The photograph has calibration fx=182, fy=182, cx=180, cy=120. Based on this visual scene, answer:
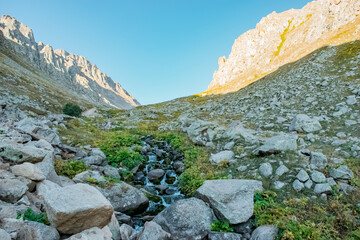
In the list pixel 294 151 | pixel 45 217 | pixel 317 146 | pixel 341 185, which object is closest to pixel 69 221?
pixel 45 217

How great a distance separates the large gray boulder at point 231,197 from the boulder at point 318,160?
313cm

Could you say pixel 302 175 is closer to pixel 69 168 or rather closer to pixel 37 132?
pixel 69 168

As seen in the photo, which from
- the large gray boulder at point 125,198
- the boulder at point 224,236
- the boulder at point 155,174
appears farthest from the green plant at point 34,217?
the boulder at point 155,174

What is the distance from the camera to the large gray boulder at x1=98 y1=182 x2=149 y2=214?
31.5ft

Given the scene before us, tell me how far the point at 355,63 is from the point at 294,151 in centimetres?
2233

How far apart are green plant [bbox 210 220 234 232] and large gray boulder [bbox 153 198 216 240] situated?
0.21 meters

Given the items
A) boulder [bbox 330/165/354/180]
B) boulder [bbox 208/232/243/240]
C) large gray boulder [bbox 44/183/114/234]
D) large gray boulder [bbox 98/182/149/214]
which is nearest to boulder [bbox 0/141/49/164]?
large gray boulder [bbox 98/182/149/214]

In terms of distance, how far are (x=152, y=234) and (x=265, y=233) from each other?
4.40 m

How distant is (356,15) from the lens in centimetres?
3825

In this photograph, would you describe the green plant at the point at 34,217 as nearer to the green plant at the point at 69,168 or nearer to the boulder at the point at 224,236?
the green plant at the point at 69,168

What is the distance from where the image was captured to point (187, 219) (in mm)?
8172

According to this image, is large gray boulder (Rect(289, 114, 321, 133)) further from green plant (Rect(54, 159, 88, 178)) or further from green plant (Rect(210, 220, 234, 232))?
green plant (Rect(54, 159, 88, 178))

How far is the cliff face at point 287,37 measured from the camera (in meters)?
39.4

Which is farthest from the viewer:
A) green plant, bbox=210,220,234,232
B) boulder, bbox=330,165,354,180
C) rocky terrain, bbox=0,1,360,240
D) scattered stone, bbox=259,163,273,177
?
scattered stone, bbox=259,163,273,177
